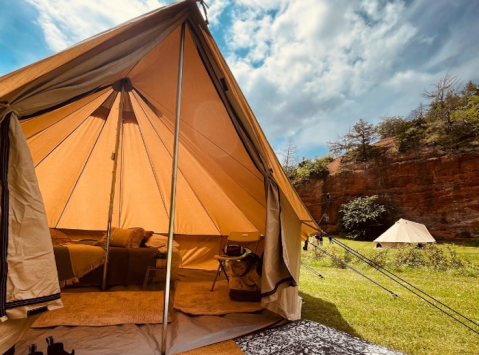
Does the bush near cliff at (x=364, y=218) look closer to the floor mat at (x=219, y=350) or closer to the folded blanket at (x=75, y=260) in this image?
the folded blanket at (x=75, y=260)

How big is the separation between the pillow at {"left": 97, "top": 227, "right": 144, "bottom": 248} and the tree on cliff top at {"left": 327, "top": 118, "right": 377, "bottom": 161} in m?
13.4

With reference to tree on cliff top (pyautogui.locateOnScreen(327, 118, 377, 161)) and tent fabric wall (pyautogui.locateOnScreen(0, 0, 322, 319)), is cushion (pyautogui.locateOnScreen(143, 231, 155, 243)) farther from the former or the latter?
tree on cliff top (pyautogui.locateOnScreen(327, 118, 377, 161))

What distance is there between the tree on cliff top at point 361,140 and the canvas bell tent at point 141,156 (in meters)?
12.0

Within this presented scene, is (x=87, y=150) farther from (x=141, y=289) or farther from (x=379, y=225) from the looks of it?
(x=379, y=225)

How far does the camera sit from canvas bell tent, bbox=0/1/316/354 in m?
1.53

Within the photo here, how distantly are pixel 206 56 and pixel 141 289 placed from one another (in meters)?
3.10

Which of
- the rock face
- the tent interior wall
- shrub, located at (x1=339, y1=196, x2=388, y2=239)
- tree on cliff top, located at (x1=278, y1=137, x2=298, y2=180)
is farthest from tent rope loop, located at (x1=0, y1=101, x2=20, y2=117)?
tree on cliff top, located at (x1=278, y1=137, x2=298, y2=180)

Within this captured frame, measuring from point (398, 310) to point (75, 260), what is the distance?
409 centimetres

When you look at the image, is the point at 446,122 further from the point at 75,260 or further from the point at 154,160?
the point at 75,260

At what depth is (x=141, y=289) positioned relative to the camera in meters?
3.68

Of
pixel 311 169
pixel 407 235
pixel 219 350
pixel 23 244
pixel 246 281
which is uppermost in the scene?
pixel 311 169

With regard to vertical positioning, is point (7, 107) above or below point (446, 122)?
below

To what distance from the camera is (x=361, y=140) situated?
15.5 metres

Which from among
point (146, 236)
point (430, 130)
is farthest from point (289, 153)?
point (146, 236)
